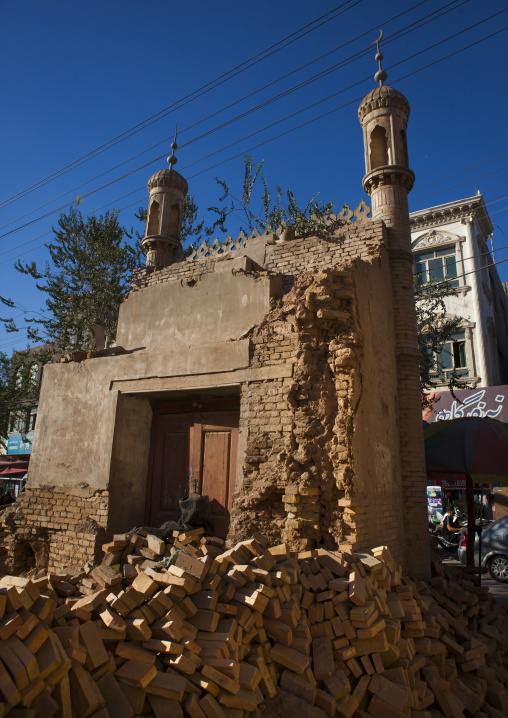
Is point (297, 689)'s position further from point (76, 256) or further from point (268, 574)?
point (76, 256)

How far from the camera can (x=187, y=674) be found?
12.0 feet

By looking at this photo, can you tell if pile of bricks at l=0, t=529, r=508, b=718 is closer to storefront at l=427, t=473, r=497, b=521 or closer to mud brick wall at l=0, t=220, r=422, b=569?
mud brick wall at l=0, t=220, r=422, b=569

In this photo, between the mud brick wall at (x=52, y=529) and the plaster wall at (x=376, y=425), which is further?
the mud brick wall at (x=52, y=529)

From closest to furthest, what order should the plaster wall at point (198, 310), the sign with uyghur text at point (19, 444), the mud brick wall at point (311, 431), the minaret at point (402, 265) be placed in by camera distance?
the mud brick wall at point (311, 431)
the plaster wall at point (198, 310)
the minaret at point (402, 265)
the sign with uyghur text at point (19, 444)

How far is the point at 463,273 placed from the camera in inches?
858

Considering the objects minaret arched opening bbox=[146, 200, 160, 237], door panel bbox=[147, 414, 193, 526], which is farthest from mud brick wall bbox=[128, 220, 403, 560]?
minaret arched opening bbox=[146, 200, 160, 237]

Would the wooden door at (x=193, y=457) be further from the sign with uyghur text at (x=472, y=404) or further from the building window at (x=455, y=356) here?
the building window at (x=455, y=356)

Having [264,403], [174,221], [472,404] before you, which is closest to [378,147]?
[174,221]

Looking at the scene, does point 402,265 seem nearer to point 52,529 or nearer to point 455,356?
point 52,529

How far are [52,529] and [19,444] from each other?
2139 cm

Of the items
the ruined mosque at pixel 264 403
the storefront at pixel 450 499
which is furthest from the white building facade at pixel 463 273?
the ruined mosque at pixel 264 403

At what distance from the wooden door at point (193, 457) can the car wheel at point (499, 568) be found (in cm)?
820

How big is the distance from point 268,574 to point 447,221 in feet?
74.2

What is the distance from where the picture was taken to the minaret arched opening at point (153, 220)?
11.7m
